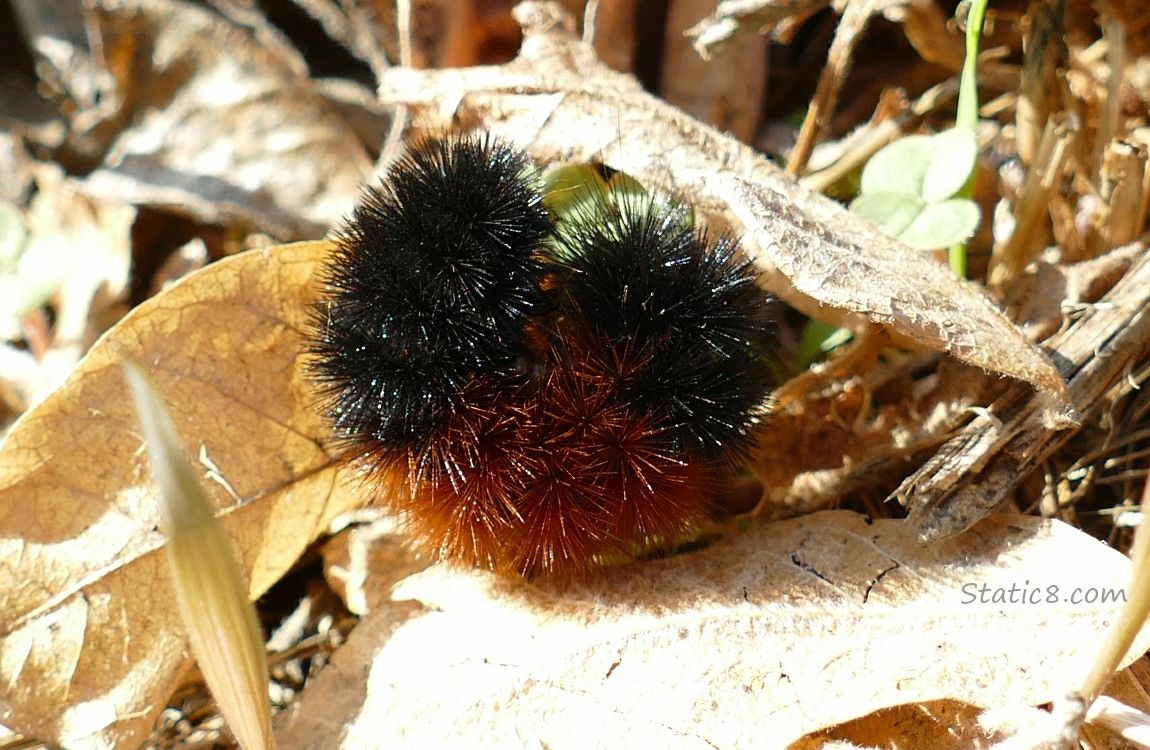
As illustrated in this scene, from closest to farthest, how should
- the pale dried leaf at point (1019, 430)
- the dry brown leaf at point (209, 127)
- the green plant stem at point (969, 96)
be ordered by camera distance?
the pale dried leaf at point (1019, 430) → the green plant stem at point (969, 96) → the dry brown leaf at point (209, 127)

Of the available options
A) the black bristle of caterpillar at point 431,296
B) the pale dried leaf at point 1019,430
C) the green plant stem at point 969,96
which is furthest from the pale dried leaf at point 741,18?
the pale dried leaf at point 1019,430

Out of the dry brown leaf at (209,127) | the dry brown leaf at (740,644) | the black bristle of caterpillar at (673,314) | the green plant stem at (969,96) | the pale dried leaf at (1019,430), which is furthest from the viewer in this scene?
the dry brown leaf at (209,127)

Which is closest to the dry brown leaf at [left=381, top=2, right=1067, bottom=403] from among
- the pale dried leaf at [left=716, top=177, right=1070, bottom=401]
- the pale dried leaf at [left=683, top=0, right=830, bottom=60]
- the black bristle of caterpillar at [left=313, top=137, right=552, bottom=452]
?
the pale dried leaf at [left=716, top=177, right=1070, bottom=401]

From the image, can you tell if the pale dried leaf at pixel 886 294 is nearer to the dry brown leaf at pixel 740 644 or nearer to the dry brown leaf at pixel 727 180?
the dry brown leaf at pixel 727 180

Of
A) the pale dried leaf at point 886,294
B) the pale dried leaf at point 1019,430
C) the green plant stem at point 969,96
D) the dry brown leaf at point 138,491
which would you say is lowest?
the dry brown leaf at point 138,491

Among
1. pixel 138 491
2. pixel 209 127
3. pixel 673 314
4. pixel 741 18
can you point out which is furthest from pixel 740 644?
pixel 209 127
